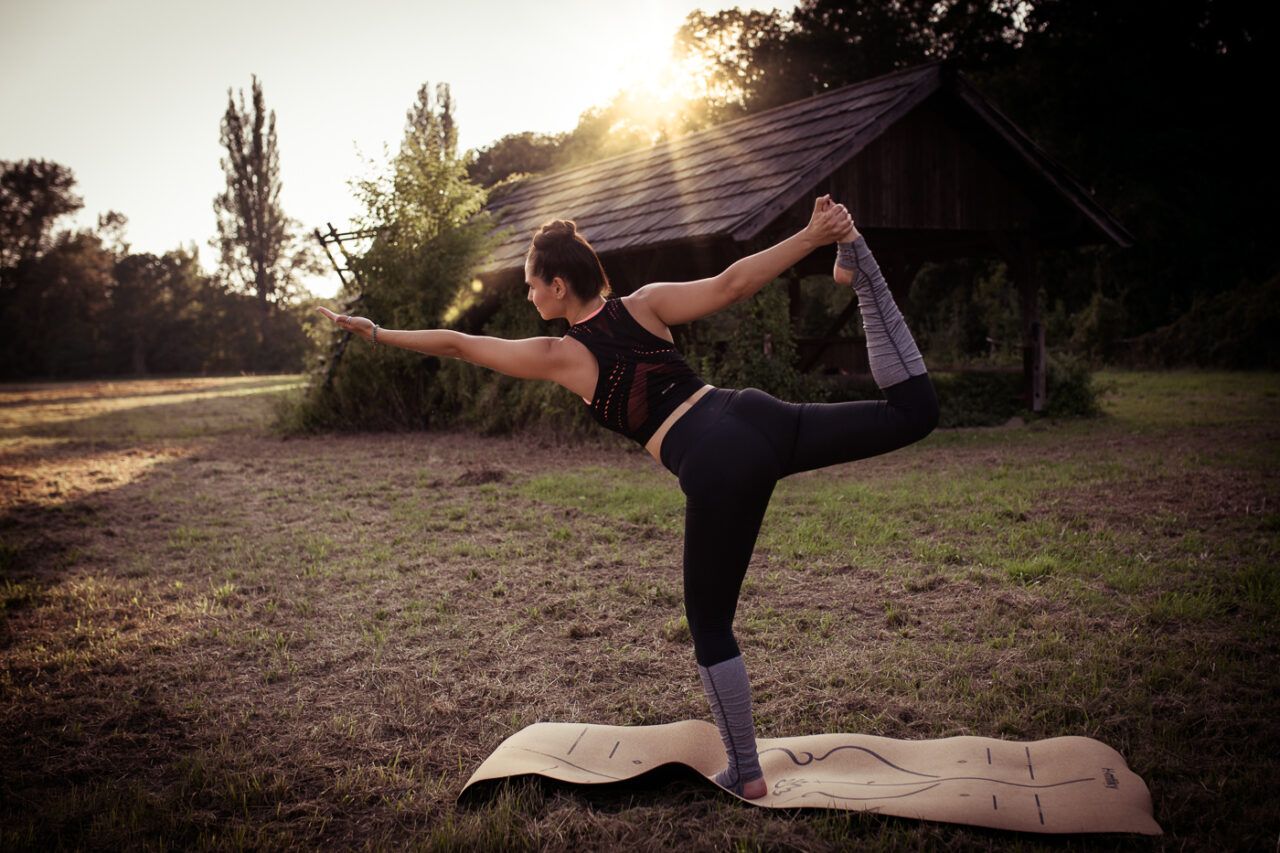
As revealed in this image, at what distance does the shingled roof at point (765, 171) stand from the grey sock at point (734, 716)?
799cm

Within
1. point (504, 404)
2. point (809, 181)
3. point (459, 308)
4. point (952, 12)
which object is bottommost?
point (504, 404)

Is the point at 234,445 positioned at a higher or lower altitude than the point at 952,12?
lower

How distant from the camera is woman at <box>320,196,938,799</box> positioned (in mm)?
2531

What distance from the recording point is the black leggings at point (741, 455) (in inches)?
98.7

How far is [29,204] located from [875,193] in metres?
45.4

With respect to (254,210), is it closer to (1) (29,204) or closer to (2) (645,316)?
(1) (29,204)

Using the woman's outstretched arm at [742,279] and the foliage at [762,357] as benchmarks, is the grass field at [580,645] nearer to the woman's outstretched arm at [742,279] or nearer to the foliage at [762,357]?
the woman's outstretched arm at [742,279]

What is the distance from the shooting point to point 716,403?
2.68m

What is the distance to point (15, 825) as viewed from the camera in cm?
284

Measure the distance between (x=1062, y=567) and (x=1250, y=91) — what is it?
962 inches

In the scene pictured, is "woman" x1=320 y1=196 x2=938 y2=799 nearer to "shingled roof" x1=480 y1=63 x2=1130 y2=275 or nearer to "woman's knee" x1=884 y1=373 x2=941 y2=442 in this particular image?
"woman's knee" x1=884 y1=373 x2=941 y2=442

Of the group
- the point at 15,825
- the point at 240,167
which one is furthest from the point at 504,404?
the point at 240,167

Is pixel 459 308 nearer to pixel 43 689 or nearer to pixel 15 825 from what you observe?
pixel 43 689

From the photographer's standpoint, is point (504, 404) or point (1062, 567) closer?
point (1062, 567)
